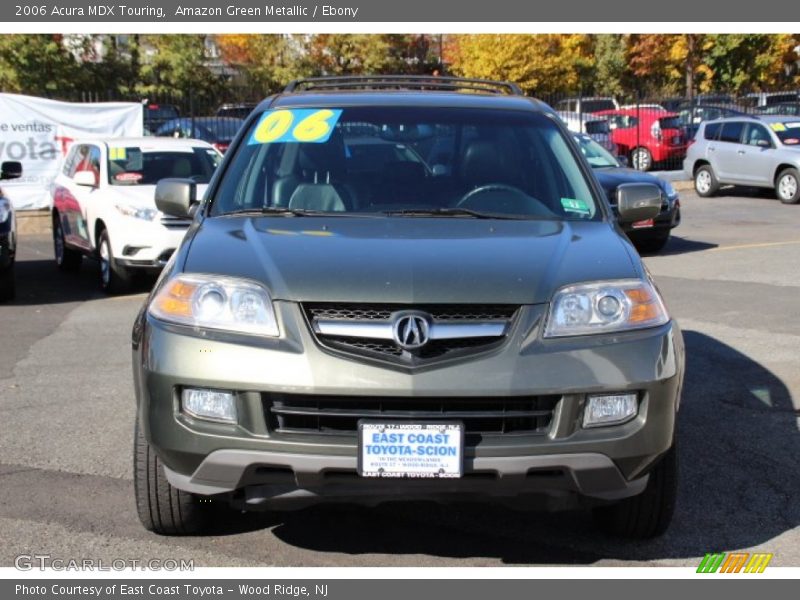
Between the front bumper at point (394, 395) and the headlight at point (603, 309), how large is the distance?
0.19ft

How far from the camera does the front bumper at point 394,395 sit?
12.1 feet

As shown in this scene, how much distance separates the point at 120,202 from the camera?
1111 centimetres

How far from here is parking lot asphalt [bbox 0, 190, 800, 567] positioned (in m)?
4.31

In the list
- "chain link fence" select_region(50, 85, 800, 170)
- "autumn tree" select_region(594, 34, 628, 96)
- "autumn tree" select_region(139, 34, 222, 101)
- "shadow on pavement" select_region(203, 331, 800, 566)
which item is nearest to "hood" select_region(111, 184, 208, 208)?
"shadow on pavement" select_region(203, 331, 800, 566)

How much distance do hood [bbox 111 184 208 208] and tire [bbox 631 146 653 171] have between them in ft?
57.9

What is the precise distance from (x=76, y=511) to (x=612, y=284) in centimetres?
245

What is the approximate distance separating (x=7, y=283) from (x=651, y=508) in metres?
7.95

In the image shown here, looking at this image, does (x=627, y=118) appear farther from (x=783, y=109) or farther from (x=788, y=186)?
(x=788, y=186)

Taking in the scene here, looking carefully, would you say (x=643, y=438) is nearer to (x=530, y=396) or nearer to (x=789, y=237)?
(x=530, y=396)

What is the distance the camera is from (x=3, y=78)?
36000 millimetres

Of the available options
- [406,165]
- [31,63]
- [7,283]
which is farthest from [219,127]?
[406,165]

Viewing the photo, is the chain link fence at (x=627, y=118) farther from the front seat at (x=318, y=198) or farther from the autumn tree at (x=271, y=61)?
the front seat at (x=318, y=198)

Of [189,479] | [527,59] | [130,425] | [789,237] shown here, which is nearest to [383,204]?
[189,479]

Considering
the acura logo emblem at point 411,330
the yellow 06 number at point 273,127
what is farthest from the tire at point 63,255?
Answer: the acura logo emblem at point 411,330
